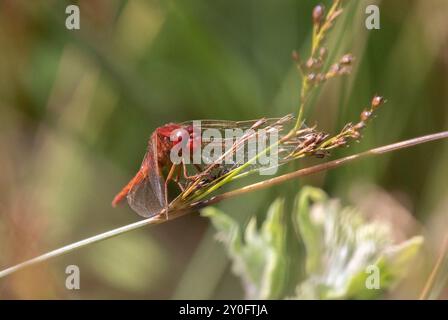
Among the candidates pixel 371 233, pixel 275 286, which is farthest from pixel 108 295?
pixel 371 233

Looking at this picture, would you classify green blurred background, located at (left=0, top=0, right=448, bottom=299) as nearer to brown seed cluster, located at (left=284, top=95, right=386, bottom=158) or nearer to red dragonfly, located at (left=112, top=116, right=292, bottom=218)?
red dragonfly, located at (left=112, top=116, right=292, bottom=218)

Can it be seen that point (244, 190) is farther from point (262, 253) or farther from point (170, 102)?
point (170, 102)

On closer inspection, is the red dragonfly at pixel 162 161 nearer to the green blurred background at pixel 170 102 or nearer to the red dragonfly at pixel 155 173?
the red dragonfly at pixel 155 173

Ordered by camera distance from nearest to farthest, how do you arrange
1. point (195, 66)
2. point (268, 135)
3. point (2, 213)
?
point (268, 135)
point (2, 213)
point (195, 66)

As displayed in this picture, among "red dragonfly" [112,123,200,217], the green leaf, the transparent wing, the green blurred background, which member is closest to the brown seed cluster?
the transparent wing

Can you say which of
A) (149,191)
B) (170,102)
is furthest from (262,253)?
(170,102)

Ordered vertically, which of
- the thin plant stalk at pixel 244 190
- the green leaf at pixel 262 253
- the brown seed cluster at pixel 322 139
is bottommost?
the green leaf at pixel 262 253

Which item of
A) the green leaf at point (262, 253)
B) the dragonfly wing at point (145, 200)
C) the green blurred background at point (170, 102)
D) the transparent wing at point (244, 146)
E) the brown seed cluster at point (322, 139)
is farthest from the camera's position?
the green blurred background at point (170, 102)

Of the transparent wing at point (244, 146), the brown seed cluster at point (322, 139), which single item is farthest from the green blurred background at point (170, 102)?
the brown seed cluster at point (322, 139)

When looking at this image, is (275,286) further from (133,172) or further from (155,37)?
(155,37)
